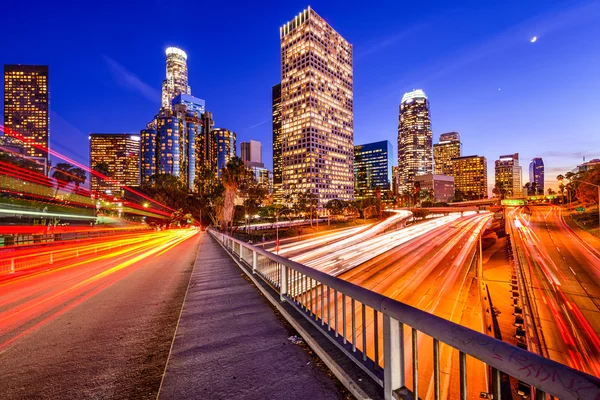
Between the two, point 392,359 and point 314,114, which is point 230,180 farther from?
point 314,114

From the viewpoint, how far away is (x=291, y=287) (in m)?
6.07

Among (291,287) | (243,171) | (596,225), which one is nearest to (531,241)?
(596,225)

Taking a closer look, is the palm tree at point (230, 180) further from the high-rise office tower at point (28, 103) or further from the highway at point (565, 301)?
the high-rise office tower at point (28, 103)

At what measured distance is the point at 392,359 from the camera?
267 centimetres

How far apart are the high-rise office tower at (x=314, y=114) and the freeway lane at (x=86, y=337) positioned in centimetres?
14793

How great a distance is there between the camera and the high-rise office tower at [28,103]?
603 feet

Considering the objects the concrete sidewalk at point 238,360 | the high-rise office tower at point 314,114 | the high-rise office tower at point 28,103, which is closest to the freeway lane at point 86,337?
the concrete sidewalk at point 238,360

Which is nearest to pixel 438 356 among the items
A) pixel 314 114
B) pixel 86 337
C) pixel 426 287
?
pixel 86 337

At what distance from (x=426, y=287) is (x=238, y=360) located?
32413 mm

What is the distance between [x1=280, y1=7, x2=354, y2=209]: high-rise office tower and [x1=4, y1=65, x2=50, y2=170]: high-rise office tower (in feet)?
544

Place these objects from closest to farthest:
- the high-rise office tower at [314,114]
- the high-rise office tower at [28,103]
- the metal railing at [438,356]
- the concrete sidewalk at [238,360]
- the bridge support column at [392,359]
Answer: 1. the metal railing at [438,356]
2. the bridge support column at [392,359]
3. the concrete sidewalk at [238,360]
4. the high-rise office tower at [314,114]
5. the high-rise office tower at [28,103]

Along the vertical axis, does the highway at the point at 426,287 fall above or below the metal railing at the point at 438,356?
below

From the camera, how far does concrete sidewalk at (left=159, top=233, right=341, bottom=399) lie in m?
3.15

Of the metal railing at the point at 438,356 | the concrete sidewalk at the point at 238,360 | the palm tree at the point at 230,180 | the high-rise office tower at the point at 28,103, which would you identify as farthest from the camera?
the high-rise office tower at the point at 28,103
